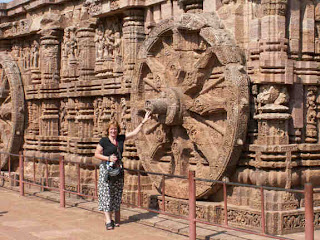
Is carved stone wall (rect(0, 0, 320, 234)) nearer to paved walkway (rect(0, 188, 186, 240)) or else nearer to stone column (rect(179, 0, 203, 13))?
stone column (rect(179, 0, 203, 13))

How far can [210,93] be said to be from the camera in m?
8.05

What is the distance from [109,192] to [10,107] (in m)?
6.66

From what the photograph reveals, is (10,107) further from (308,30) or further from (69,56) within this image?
(308,30)

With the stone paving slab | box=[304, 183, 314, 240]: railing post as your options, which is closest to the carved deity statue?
the stone paving slab

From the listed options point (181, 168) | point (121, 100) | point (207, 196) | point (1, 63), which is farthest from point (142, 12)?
point (1, 63)

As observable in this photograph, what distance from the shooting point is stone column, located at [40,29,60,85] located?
12.3 metres

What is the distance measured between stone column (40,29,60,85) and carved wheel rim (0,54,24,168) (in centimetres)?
121

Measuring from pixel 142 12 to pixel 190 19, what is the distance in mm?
1849

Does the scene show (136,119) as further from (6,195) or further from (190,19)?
(6,195)

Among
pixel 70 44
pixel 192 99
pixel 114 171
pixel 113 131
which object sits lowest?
pixel 114 171

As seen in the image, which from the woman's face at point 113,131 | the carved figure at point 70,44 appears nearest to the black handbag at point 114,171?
the woman's face at point 113,131

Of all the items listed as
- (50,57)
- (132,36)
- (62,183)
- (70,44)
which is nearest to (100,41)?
(132,36)

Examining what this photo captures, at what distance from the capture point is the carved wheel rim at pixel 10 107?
13234mm

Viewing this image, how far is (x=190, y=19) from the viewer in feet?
26.6
